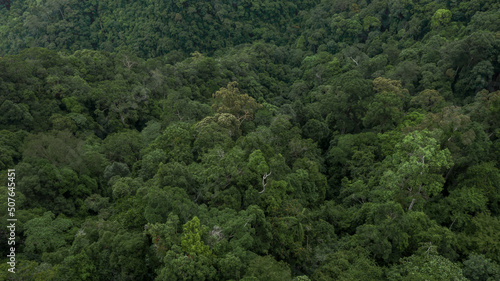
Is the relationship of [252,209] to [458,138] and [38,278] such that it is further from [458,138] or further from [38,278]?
[458,138]

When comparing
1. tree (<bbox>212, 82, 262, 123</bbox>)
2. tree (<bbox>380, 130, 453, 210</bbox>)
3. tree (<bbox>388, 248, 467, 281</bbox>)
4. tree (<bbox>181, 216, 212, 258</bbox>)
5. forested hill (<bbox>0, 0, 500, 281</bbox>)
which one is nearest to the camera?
tree (<bbox>181, 216, 212, 258</bbox>)

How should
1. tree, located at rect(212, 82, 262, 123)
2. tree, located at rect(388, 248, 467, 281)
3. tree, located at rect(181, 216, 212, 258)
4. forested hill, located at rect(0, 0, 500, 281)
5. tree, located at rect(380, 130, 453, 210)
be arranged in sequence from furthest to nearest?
1. tree, located at rect(212, 82, 262, 123)
2. tree, located at rect(380, 130, 453, 210)
3. forested hill, located at rect(0, 0, 500, 281)
4. tree, located at rect(388, 248, 467, 281)
5. tree, located at rect(181, 216, 212, 258)

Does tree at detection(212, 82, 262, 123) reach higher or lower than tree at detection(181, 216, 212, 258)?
lower

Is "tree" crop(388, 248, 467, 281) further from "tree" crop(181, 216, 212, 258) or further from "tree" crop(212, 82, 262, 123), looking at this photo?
"tree" crop(212, 82, 262, 123)

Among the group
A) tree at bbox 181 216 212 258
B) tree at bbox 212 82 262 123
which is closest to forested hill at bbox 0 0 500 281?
tree at bbox 181 216 212 258

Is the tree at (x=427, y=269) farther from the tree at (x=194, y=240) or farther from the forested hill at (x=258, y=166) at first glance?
the tree at (x=194, y=240)

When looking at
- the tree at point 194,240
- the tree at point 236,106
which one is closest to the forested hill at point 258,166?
the tree at point 194,240

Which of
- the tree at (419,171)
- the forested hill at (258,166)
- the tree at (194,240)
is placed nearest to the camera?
the tree at (194,240)

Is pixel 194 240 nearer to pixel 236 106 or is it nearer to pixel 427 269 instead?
pixel 427 269
